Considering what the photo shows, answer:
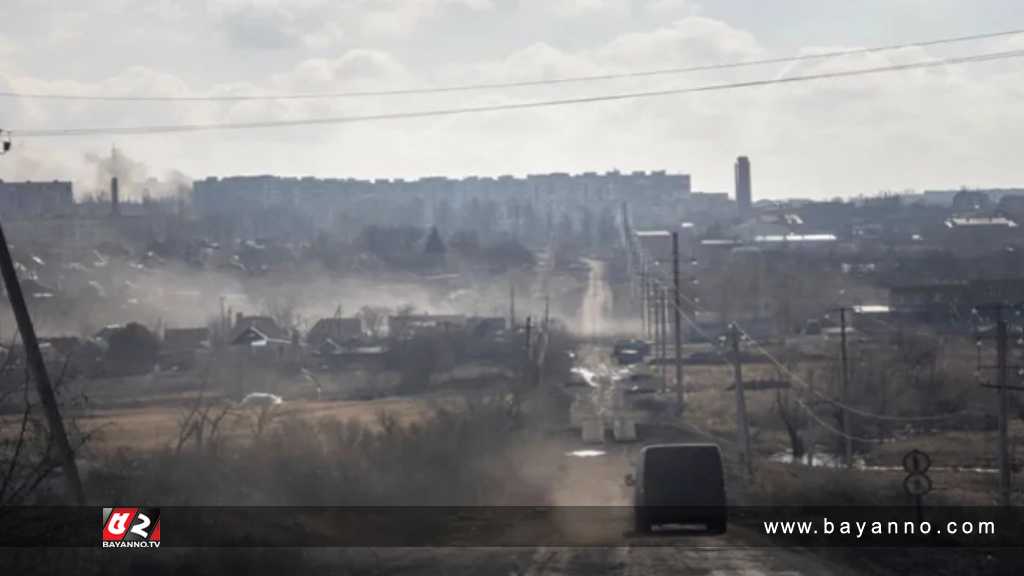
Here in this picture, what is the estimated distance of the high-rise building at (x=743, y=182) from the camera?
571ft

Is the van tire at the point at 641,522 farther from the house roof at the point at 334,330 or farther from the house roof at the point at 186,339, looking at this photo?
the house roof at the point at 334,330

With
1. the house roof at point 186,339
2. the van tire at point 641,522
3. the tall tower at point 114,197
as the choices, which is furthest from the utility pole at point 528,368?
the tall tower at point 114,197

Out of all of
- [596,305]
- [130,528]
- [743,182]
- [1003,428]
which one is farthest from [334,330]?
[743,182]

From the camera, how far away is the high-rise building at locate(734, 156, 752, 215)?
174000 millimetres

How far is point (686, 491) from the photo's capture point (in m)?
17.9

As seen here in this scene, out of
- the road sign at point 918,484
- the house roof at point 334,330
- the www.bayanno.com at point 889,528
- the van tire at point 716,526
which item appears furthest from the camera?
the house roof at point 334,330

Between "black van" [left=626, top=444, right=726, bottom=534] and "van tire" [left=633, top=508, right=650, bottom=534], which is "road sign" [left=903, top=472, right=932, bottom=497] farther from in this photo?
"van tire" [left=633, top=508, right=650, bottom=534]

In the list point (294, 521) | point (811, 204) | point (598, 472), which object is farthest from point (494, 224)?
point (294, 521)

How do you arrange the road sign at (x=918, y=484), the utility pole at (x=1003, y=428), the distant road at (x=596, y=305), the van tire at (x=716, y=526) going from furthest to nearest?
the distant road at (x=596, y=305) → the utility pole at (x=1003, y=428) → the van tire at (x=716, y=526) → the road sign at (x=918, y=484)

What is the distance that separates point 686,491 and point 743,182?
524 feet

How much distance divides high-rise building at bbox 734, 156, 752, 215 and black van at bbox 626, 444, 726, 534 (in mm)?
157611

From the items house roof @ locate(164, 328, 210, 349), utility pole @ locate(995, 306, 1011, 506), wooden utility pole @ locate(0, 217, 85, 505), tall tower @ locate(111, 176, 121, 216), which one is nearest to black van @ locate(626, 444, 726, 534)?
utility pole @ locate(995, 306, 1011, 506)

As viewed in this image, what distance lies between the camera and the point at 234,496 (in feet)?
62.0

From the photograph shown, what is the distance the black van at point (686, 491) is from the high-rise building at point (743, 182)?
6205 inches
